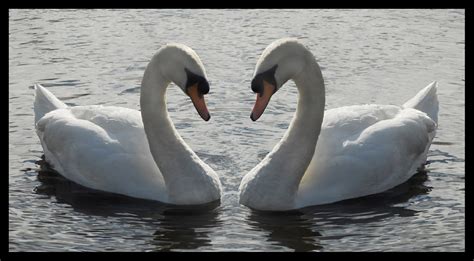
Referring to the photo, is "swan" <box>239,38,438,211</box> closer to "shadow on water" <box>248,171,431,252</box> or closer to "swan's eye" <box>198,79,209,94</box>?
"shadow on water" <box>248,171,431,252</box>

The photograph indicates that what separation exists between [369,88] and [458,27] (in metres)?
3.55

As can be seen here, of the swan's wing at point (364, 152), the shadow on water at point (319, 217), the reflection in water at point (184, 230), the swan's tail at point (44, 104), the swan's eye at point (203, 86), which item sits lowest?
the shadow on water at point (319, 217)

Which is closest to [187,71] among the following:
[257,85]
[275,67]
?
[257,85]

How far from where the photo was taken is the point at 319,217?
1277cm

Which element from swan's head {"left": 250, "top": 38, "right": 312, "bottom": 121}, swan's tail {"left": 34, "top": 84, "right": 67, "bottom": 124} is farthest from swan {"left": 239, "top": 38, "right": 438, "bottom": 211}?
swan's tail {"left": 34, "top": 84, "right": 67, "bottom": 124}

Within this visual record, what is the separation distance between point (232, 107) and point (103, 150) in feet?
9.65

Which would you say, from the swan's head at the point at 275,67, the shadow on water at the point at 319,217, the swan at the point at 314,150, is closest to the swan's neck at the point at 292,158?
the swan at the point at 314,150

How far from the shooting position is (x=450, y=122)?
51.7 ft

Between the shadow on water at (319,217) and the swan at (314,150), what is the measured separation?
115 mm

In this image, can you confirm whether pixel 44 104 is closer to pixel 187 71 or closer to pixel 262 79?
pixel 187 71

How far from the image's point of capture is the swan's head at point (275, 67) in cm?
1240

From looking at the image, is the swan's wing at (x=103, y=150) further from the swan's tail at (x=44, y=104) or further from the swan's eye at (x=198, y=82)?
the swan's eye at (x=198, y=82)

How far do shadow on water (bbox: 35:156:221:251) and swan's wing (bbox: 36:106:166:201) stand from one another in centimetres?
12

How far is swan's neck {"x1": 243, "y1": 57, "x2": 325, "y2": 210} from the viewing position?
512 inches
